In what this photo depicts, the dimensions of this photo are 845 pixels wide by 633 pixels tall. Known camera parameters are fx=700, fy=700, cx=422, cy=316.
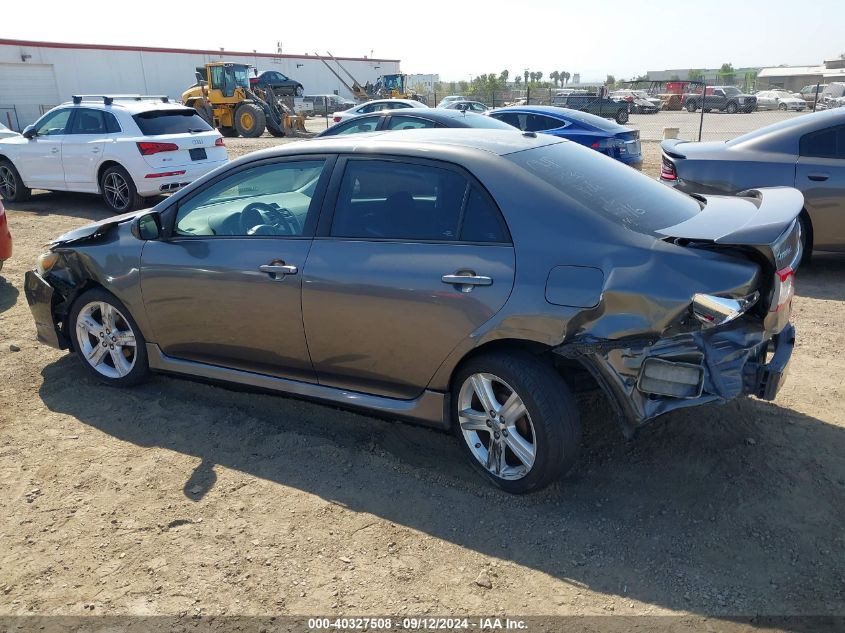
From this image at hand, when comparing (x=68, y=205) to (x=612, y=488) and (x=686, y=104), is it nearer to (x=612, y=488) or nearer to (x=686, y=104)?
Result: (x=612, y=488)

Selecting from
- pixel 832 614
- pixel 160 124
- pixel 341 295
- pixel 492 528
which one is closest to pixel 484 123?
pixel 160 124

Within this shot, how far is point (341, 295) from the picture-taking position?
11.9 ft

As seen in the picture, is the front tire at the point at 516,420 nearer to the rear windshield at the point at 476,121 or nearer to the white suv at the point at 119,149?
the rear windshield at the point at 476,121

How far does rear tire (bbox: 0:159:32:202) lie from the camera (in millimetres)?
12133

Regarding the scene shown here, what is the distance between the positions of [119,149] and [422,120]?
15.3ft

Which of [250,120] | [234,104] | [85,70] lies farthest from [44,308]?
[85,70]

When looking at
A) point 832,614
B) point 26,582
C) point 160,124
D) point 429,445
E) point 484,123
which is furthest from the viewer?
point 160,124

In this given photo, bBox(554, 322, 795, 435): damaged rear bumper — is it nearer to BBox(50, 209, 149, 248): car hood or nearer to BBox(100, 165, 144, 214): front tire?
BBox(50, 209, 149, 248): car hood

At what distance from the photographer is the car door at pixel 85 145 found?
35.2 ft

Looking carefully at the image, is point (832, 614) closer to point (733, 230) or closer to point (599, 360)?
point (599, 360)

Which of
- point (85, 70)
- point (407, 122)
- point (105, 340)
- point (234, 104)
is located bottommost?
point (105, 340)

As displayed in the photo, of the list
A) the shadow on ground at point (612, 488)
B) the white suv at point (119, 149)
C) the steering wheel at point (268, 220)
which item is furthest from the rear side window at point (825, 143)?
the white suv at point (119, 149)

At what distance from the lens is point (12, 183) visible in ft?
40.2

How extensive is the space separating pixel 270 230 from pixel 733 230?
7.94 ft
